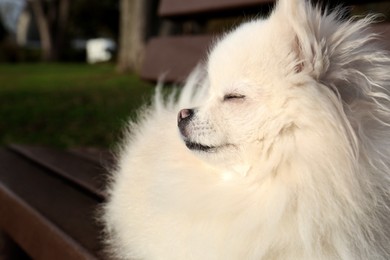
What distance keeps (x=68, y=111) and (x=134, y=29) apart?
12.2ft

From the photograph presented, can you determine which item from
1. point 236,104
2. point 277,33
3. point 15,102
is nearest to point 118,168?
point 236,104

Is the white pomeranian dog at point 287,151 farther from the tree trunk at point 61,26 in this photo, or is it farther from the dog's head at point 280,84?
the tree trunk at point 61,26

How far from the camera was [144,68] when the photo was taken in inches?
127

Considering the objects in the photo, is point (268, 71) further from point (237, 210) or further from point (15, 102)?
point (15, 102)

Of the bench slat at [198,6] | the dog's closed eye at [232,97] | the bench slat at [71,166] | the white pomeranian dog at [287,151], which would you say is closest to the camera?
the white pomeranian dog at [287,151]

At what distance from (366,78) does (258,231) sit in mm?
474

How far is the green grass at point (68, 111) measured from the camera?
19.9 ft

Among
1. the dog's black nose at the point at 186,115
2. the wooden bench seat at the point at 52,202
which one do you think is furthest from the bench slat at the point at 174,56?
the dog's black nose at the point at 186,115

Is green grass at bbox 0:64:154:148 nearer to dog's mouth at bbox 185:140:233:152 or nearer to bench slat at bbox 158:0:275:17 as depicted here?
bench slat at bbox 158:0:275:17

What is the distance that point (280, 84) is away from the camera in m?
1.45

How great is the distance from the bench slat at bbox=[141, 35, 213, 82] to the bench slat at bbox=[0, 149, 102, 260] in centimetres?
82

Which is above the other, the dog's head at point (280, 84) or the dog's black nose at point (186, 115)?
the dog's head at point (280, 84)

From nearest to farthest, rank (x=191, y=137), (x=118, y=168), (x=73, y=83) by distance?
(x=191, y=137), (x=118, y=168), (x=73, y=83)

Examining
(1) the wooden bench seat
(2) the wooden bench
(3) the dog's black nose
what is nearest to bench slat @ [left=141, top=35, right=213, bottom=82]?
(2) the wooden bench
